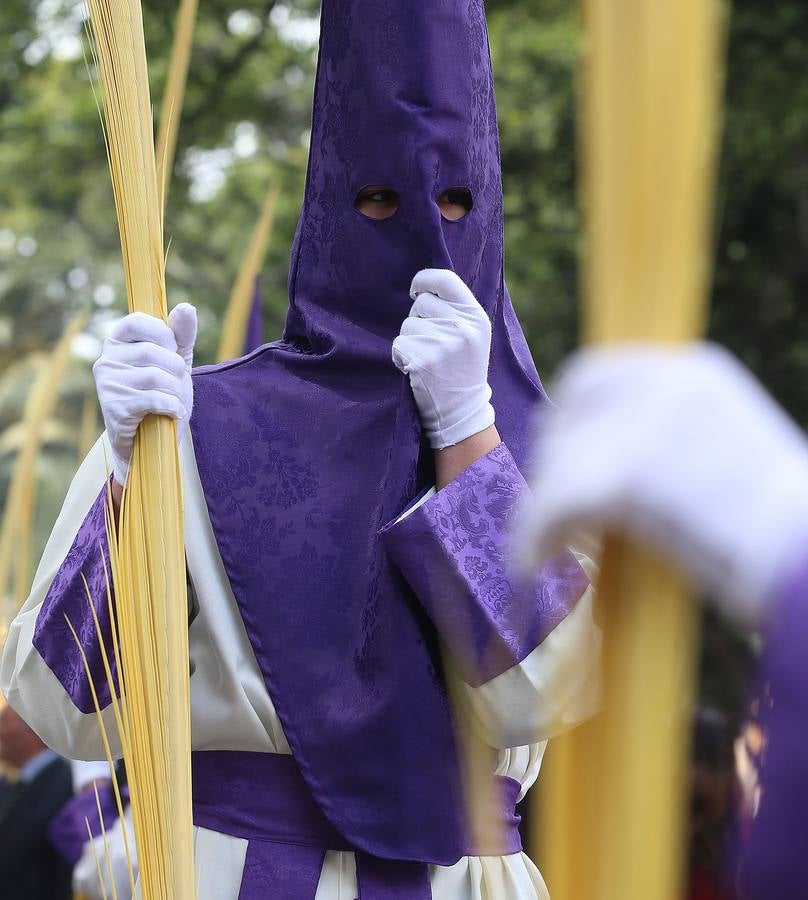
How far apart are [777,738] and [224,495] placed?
44.7 inches

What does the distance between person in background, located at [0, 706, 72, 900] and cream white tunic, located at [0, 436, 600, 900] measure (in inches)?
92.5

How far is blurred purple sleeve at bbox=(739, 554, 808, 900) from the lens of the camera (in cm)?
82

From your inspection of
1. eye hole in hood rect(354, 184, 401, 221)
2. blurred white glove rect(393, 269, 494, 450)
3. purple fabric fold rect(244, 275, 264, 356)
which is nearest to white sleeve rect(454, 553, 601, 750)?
blurred white glove rect(393, 269, 494, 450)

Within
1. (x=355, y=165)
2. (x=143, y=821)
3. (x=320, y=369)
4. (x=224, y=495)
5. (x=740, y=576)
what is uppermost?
(x=355, y=165)

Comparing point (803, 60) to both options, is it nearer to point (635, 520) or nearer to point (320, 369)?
point (320, 369)

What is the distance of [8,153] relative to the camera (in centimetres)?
975

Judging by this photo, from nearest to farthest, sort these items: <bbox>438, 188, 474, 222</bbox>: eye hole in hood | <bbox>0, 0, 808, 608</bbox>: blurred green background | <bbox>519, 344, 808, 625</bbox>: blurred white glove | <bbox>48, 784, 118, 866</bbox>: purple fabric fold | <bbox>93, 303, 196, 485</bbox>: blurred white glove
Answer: <bbox>519, 344, 808, 625</bbox>: blurred white glove
<bbox>93, 303, 196, 485</bbox>: blurred white glove
<bbox>438, 188, 474, 222</bbox>: eye hole in hood
<bbox>48, 784, 118, 866</bbox>: purple fabric fold
<bbox>0, 0, 808, 608</bbox>: blurred green background

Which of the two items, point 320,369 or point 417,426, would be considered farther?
point 320,369

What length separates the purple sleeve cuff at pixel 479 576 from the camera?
1732 mm

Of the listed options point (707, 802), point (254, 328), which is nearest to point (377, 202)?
point (707, 802)

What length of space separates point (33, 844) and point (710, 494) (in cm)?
372

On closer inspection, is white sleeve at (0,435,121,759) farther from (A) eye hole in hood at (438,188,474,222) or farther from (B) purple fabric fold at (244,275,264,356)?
(B) purple fabric fold at (244,275,264,356)

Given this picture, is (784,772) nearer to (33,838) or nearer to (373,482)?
(373,482)

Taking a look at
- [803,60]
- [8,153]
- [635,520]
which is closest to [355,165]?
[635,520]
